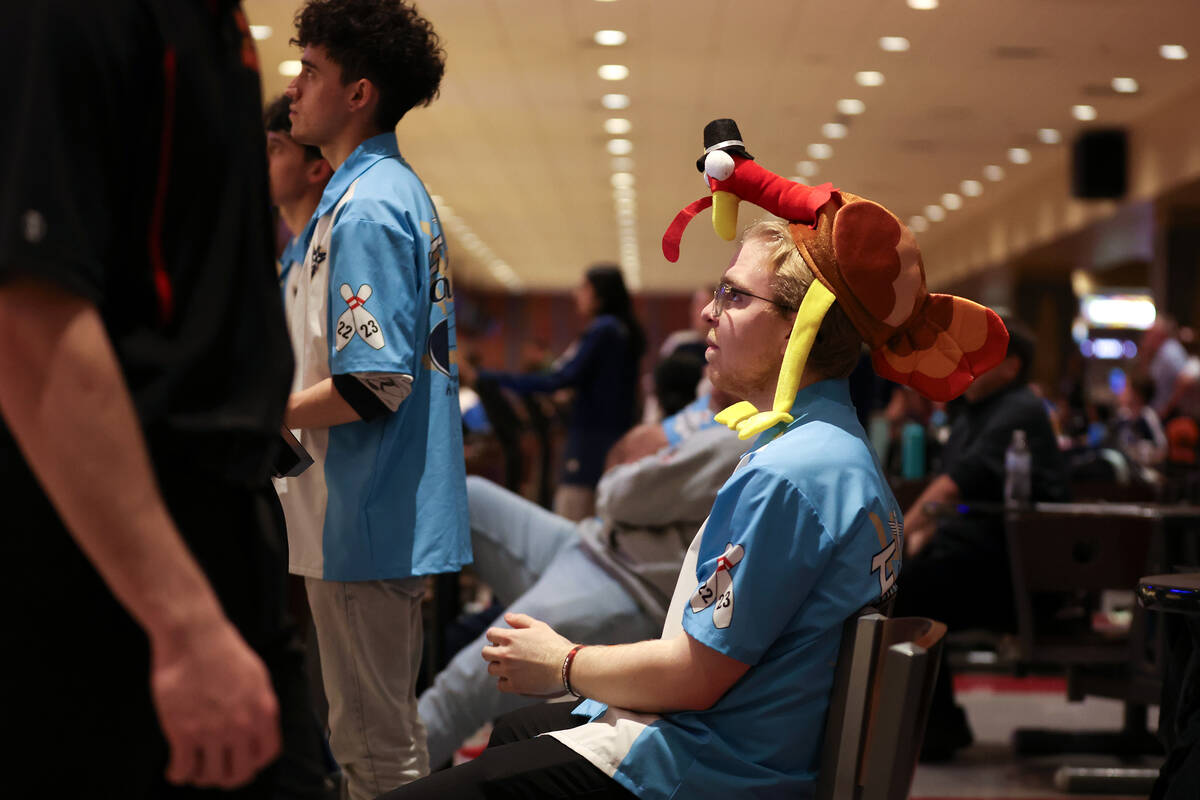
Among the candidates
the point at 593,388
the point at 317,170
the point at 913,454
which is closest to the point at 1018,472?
the point at 913,454

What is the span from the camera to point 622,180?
16.7 meters

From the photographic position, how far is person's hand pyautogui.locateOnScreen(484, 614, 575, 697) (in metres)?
1.59

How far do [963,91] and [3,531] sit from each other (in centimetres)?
1140

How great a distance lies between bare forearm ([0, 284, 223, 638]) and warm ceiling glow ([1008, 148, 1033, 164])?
1438 cm

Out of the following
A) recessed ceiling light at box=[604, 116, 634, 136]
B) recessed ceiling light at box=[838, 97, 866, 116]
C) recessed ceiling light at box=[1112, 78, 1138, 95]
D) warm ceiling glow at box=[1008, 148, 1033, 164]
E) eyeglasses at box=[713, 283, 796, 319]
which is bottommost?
eyeglasses at box=[713, 283, 796, 319]

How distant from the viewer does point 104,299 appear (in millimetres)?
897

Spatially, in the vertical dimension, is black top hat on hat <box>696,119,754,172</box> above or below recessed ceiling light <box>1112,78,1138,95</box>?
below

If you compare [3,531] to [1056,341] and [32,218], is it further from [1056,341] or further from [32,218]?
[1056,341]

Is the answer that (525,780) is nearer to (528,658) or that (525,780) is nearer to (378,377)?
(528,658)

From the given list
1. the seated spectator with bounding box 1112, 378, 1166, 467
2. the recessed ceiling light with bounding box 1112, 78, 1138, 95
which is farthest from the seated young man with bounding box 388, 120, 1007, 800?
the recessed ceiling light with bounding box 1112, 78, 1138, 95

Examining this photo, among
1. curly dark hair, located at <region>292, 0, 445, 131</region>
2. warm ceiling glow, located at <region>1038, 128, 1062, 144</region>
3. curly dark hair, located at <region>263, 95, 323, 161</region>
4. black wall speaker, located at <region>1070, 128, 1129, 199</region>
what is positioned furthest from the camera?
warm ceiling glow, located at <region>1038, 128, 1062, 144</region>

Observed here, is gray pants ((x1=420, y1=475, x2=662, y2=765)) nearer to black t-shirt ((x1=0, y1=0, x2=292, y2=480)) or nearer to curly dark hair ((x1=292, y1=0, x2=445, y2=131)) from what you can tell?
curly dark hair ((x1=292, y1=0, x2=445, y2=131))

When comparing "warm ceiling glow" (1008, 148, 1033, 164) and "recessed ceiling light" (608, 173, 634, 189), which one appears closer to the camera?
"warm ceiling glow" (1008, 148, 1033, 164)

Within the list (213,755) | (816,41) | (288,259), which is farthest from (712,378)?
(816,41)
